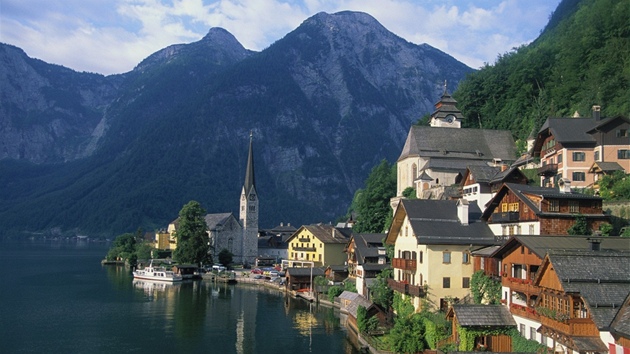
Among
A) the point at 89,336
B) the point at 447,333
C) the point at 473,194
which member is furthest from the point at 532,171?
the point at 89,336

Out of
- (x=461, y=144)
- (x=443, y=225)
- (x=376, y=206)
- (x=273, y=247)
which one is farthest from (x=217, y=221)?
(x=443, y=225)

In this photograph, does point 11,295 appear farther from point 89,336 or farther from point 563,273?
point 563,273

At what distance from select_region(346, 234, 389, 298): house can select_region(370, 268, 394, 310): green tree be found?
20.3 feet

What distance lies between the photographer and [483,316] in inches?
1287

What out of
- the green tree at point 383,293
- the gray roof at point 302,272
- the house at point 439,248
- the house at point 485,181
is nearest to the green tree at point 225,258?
the gray roof at point 302,272

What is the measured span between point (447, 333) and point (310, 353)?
11939 mm

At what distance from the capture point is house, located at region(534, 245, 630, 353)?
81.4 feet

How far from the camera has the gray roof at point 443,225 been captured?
131 ft

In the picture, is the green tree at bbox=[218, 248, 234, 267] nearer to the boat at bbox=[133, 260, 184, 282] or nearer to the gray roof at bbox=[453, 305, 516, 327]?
the boat at bbox=[133, 260, 184, 282]

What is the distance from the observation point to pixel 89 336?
49.6m

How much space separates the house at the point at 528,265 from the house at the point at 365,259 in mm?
24108

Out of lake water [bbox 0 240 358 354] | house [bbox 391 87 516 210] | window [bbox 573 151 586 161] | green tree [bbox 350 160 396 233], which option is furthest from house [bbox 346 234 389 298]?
window [bbox 573 151 586 161]

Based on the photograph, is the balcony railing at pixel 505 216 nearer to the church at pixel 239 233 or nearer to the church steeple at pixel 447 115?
the church steeple at pixel 447 115

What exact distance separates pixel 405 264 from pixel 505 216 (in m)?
8.16
